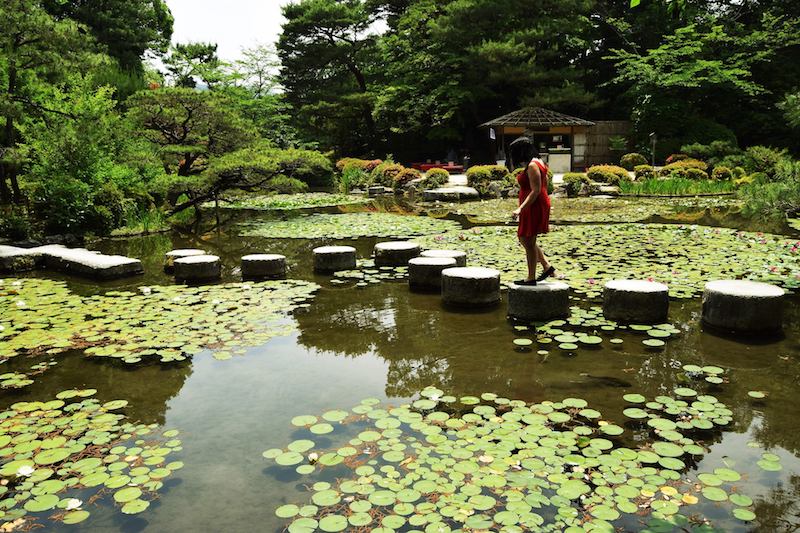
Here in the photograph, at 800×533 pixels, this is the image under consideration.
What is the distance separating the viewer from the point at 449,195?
2022 cm

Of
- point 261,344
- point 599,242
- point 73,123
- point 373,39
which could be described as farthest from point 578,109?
point 261,344

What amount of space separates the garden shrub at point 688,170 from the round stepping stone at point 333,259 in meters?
16.3

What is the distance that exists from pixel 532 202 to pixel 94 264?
6.78m

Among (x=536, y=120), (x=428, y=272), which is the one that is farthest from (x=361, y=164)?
(x=428, y=272)

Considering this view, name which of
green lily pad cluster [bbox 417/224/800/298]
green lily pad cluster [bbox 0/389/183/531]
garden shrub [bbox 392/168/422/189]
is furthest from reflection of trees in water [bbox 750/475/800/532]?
garden shrub [bbox 392/168/422/189]

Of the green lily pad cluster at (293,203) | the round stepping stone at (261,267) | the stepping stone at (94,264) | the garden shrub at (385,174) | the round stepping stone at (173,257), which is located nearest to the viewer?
the round stepping stone at (261,267)

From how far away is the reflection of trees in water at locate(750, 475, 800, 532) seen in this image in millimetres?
2803

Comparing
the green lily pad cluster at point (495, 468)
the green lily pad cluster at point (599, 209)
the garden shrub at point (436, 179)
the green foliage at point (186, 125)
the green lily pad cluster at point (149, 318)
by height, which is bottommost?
the green lily pad cluster at point (495, 468)

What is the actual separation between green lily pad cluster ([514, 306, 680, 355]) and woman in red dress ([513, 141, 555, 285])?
1.98 ft

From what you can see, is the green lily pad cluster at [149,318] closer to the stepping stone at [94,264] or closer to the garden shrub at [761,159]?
the stepping stone at [94,264]

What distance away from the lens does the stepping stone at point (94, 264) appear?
8727 millimetres

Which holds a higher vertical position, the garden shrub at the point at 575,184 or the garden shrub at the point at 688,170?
the garden shrub at the point at 688,170

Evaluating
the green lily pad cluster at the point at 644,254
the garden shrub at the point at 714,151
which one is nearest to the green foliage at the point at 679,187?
the garden shrub at the point at 714,151

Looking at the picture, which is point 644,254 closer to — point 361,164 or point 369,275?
point 369,275
